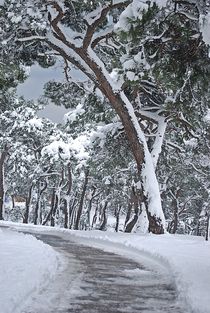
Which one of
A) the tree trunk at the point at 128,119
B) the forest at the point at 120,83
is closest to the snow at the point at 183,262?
the tree trunk at the point at 128,119

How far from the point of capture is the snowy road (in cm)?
535

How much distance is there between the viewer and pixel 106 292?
6.44 m

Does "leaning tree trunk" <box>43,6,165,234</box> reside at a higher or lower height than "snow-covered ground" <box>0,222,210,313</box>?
higher

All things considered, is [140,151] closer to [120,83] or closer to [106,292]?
[120,83]

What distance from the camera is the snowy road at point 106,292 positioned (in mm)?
5348

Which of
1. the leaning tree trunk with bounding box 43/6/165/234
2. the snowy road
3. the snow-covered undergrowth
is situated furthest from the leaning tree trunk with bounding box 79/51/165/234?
the snow-covered undergrowth

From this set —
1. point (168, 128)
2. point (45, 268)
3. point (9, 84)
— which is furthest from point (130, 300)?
point (168, 128)

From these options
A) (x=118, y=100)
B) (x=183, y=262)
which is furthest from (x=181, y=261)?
(x=118, y=100)

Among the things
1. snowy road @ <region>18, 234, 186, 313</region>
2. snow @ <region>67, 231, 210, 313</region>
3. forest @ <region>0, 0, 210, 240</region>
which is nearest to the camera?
snowy road @ <region>18, 234, 186, 313</region>

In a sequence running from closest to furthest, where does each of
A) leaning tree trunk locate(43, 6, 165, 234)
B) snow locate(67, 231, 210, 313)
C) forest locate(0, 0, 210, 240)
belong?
snow locate(67, 231, 210, 313)
forest locate(0, 0, 210, 240)
leaning tree trunk locate(43, 6, 165, 234)

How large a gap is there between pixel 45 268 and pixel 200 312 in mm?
3129

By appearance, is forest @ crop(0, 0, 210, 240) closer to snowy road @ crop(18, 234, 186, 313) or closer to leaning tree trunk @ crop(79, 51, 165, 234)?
leaning tree trunk @ crop(79, 51, 165, 234)

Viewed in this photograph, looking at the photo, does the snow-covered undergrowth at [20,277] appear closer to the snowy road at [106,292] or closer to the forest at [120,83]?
the snowy road at [106,292]

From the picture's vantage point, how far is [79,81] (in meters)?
21.2
